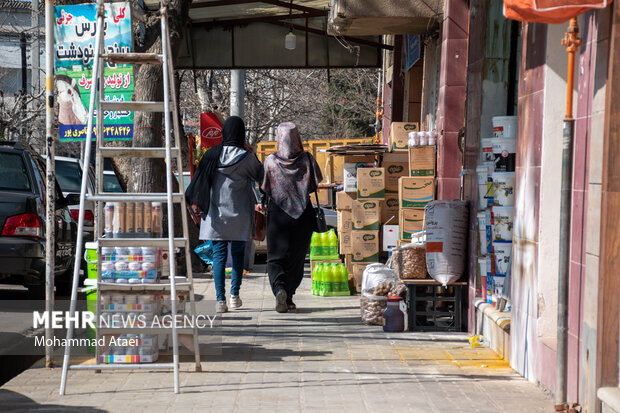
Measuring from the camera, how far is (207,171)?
925 cm

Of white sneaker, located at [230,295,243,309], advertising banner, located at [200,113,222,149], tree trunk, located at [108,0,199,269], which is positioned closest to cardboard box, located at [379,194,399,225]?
white sneaker, located at [230,295,243,309]

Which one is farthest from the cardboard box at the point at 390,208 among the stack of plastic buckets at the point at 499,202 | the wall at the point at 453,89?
the stack of plastic buckets at the point at 499,202

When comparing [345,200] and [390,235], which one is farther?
[345,200]

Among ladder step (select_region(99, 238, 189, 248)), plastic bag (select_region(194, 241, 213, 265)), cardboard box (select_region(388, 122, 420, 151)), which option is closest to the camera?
ladder step (select_region(99, 238, 189, 248))

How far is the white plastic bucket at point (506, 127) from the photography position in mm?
7031

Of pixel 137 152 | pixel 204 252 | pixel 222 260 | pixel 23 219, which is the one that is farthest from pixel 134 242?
pixel 204 252

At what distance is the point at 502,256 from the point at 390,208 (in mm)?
4118

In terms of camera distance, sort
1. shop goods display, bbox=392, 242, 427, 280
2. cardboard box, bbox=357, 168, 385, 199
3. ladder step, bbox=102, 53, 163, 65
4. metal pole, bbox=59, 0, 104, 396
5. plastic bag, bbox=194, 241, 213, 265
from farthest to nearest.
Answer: plastic bag, bbox=194, 241, 213, 265, cardboard box, bbox=357, 168, 385, 199, shop goods display, bbox=392, 242, 427, 280, ladder step, bbox=102, 53, 163, 65, metal pole, bbox=59, 0, 104, 396

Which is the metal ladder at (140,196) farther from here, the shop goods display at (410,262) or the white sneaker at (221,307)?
the white sneaker at (221,307)

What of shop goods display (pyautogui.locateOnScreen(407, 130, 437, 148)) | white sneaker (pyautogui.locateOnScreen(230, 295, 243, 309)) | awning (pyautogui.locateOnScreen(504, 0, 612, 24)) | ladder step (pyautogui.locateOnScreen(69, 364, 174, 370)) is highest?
awning (pyautogui.locateOnScreen(504, 0, 612, 24))

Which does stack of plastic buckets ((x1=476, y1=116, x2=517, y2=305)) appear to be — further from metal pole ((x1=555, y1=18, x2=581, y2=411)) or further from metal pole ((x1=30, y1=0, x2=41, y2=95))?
metal pole ((x1=30, y1=0, x2=41, y2=95))

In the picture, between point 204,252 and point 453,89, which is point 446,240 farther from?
point 204,252

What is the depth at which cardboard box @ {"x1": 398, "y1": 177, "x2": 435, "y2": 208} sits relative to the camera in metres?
9.79

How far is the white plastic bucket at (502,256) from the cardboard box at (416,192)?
262cm
